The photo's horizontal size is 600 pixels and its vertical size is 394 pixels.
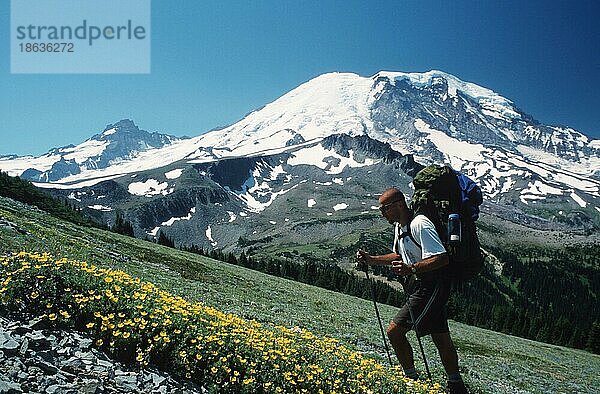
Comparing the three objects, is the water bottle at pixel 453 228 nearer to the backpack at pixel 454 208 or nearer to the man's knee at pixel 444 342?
the backpack at pixel 454 208

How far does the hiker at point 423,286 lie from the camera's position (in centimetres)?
772

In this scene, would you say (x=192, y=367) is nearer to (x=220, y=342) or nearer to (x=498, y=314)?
(x=220, y=342)

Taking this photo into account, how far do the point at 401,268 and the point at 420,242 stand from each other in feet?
2.14

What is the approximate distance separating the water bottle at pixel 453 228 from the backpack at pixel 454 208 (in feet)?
0.59

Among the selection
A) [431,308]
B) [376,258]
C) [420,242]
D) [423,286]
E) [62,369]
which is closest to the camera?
[62,369]

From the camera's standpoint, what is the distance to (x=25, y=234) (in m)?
24.2

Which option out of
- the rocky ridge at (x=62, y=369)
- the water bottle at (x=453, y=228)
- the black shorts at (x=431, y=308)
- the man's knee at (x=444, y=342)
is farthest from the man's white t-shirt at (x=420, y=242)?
the rocky ridge at (x=62, y=369)

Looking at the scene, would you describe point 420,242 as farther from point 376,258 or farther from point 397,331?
point 397,331

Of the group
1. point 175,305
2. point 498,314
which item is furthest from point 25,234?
point 498,314

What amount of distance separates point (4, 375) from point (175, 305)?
10.4 ft

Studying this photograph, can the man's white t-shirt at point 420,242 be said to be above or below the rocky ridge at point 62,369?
above

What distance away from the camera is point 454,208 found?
798 centimetres

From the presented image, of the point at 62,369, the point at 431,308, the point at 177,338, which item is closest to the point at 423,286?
the point at 431,308

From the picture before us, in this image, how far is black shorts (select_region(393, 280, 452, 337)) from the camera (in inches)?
313
